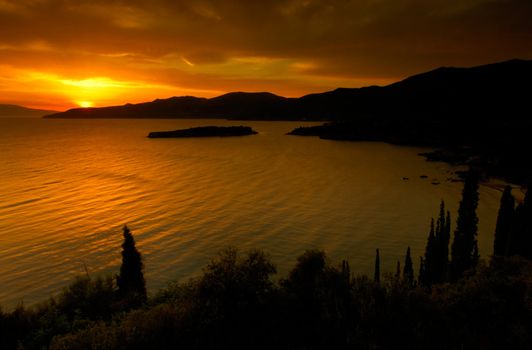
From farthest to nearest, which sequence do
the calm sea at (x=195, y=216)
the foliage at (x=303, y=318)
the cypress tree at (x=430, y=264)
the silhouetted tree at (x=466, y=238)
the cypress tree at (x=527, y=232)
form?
the cypress tree at (x=527, y=232)
the silhouetted tree at (x=466, y=238)
the calm sea at (x=195, y=216)
the cypress tree at (x=430, y=264)
the foliage at (x=303, y=318)

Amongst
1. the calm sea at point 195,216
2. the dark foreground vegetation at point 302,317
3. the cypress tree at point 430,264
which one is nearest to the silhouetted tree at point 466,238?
the cypress tree at point 430,264

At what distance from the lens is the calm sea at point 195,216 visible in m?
50.4

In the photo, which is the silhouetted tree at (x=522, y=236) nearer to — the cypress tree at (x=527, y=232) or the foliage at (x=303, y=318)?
the cypress tree at (x=527, y=232)

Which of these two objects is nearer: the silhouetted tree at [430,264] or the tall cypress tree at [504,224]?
the silhouetted tree at [430,264]

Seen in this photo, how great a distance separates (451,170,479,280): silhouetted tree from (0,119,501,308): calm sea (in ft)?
21.1

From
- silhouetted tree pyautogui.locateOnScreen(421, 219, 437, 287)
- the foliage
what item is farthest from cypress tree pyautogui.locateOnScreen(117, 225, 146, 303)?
silhouetted tree pyautogui.locateOnScreen(421, 219, 437, 287)

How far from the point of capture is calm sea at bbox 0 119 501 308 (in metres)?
50.4

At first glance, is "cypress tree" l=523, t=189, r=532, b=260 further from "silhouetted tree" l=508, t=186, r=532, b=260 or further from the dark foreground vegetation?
the dark foreground vegetation

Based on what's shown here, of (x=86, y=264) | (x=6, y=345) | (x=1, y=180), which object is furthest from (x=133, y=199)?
(x=6, y=345)

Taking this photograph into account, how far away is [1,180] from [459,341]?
417 ft

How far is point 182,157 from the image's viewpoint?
171250mm

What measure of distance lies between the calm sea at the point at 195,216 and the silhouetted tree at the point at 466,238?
21.1 feet

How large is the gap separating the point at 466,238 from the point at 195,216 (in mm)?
50675

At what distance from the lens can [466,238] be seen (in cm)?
5516
